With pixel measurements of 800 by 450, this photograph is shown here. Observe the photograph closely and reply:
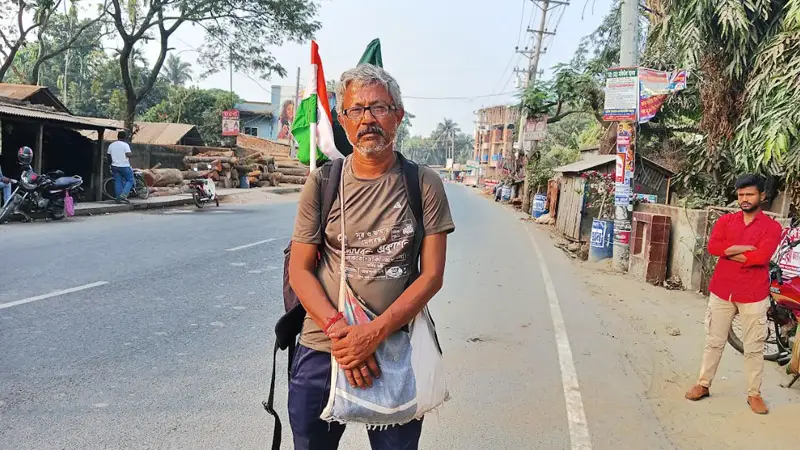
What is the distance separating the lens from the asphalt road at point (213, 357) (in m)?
3.55

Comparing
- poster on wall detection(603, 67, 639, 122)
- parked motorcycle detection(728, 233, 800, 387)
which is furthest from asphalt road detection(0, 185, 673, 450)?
poster on wall detection(603, 67, 639, 122)

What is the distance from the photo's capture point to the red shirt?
4.27 m

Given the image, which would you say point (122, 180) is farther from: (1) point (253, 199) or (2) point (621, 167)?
(2) point (621, 167)

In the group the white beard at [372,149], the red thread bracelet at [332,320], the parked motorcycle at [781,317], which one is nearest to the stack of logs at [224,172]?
the parked motorcycle at [781,317]

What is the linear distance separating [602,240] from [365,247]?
10628 millimetres

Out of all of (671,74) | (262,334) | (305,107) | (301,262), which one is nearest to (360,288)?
(301,262)

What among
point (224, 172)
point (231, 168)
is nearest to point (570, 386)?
point (224, 172)

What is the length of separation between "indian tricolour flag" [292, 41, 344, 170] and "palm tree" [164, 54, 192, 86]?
208 feet

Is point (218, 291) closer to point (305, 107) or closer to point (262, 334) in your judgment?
point (262, 334)

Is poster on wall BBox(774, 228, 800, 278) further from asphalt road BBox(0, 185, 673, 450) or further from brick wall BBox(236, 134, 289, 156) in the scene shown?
brick wall BBox(236, 134, 289, 156)

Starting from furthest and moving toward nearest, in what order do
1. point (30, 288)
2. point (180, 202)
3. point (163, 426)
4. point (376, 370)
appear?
point (180, 202) → point (30, 288) → point (163, 426) → point (376, 370)

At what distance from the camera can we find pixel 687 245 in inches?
360

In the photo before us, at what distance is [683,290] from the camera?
9203 mm

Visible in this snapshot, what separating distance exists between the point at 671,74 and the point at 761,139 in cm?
253
